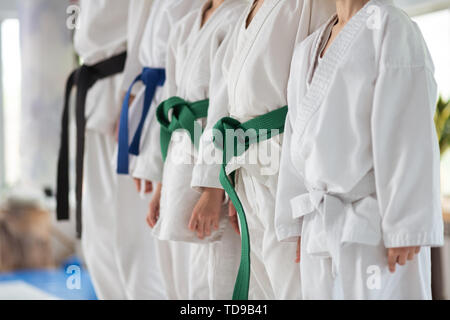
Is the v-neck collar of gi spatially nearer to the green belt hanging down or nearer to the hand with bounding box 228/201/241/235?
the green belt hanging down

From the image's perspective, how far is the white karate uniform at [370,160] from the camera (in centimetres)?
108

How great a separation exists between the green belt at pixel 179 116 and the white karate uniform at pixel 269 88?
0.26m

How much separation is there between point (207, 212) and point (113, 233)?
3.55 ft

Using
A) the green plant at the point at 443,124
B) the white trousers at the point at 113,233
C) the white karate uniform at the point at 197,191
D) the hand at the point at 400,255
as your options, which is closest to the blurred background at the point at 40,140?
the green plant at the point at 443,124

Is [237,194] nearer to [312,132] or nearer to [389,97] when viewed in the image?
[312,132]

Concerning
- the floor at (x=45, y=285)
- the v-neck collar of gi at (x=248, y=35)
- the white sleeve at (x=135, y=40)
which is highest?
the white sleeve at (x=135, y=40)

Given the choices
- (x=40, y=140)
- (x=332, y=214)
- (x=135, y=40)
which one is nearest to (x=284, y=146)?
(x=332, y=214)

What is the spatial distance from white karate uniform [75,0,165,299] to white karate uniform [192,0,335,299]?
96 centimetres

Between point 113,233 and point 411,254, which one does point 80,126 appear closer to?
point 113,233

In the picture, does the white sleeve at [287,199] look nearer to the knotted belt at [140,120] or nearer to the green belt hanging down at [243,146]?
the green belt hanging down at [243,146]

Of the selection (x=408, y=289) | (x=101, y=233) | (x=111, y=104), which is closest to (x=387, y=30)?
(x=408, y=289)

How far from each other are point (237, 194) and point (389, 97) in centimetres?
61

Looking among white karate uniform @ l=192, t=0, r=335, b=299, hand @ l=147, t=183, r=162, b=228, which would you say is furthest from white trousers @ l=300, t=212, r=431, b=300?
hand @ l=147, t=183, r=162, b=228

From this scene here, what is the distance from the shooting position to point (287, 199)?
1.30 meters
